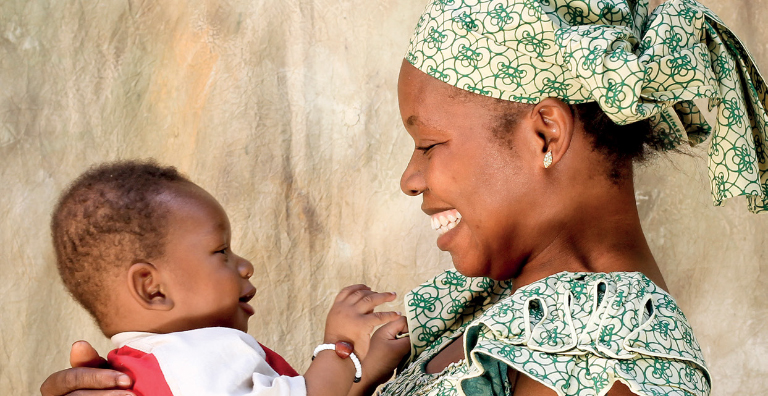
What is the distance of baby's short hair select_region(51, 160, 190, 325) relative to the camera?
191 centimetres

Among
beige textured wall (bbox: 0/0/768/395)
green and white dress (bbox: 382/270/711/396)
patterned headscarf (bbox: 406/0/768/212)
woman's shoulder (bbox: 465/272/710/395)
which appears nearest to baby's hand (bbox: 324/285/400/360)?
A: green and white dress (bbox: 382/270/711/396)

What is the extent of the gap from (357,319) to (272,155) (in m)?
1.16

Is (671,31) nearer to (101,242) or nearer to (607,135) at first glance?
(607,135)

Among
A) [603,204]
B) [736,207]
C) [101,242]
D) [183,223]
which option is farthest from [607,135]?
[736,207]

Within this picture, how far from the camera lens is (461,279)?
2068 millimetres

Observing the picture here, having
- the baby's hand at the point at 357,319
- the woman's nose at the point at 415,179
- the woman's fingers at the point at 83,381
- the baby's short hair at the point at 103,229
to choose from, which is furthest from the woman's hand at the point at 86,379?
the woman's nose at the point at 415,179

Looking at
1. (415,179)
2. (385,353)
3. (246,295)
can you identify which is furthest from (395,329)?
(415,179)

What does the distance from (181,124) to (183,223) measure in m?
1.00

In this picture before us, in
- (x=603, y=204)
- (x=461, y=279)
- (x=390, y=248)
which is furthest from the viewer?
(x=390, y=248)

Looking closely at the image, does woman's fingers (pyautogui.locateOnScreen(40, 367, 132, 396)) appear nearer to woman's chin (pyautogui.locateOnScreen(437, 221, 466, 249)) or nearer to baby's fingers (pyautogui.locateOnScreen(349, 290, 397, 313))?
baby's fingers (pyautogui.locateOnScreen(349, 290, 397, 313))

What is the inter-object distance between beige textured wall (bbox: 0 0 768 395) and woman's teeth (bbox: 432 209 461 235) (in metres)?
1.17

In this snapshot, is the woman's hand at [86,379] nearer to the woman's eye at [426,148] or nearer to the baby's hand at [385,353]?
the baby's hand at [385,353]

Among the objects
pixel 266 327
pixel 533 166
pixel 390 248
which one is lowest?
pixel 266 327

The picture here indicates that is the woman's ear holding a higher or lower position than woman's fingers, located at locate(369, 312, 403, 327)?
higher
